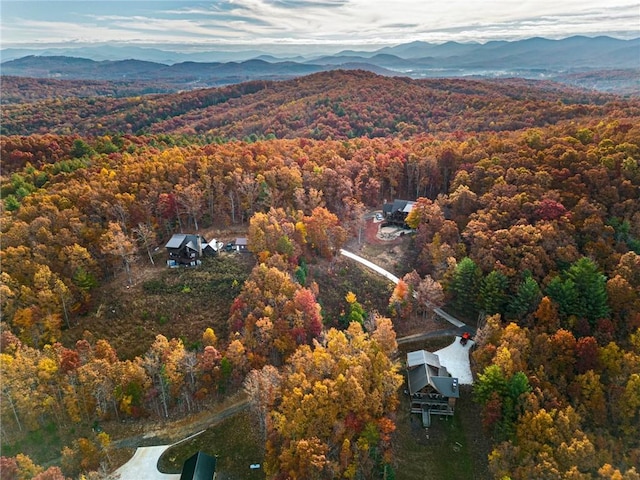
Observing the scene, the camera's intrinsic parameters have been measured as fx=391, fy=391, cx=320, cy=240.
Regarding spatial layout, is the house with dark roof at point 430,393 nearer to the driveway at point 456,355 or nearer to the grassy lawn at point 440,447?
the grassy lawn at point 440,447

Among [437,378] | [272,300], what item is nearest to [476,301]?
[437,378]

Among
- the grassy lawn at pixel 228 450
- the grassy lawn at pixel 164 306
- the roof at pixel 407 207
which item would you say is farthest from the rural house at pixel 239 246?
the roof at pixel 407 207

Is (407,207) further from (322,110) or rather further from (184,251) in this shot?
(322,110)

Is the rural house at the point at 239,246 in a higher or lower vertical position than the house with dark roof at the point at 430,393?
higher

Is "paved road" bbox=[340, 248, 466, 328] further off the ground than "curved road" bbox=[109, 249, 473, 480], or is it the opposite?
"paved road" bbox=[340, 248, 466, 328]

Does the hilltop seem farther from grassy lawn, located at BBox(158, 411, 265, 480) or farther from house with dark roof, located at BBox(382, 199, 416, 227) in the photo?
grassy lawn, located at BBox(158, 411, 265, 480)

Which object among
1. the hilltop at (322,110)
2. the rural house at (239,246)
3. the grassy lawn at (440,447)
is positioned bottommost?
the grassy lawn at (440,447)

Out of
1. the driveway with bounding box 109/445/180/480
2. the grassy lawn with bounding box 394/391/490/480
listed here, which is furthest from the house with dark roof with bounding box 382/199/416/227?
the driveway with bounding box 109/445/180/480

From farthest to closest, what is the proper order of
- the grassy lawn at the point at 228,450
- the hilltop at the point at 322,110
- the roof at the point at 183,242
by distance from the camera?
the hilltop at the point at 322,110
the roof at the point at 183,242
the grassy lawn at the point at 228,450
